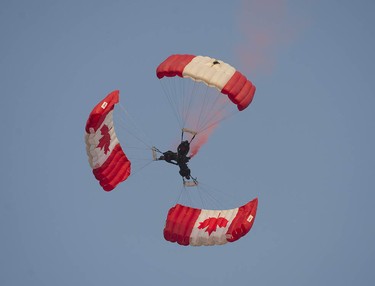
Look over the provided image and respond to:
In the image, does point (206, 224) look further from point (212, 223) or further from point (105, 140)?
point (105, 140)

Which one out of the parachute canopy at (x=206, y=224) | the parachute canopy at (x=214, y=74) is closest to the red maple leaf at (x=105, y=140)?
the parachute canopy at (x=214, y=74)

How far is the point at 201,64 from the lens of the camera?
56.7 metres

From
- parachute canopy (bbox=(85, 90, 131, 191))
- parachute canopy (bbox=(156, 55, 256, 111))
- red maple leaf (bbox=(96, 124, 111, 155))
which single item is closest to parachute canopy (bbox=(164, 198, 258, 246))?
parachute canopy (bbox=(85, 90, 131, 191))

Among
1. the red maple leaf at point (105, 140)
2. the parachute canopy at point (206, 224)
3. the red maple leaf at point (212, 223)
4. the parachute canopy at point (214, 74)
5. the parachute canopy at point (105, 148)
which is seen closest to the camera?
the parachute canopy at point (105, 148)

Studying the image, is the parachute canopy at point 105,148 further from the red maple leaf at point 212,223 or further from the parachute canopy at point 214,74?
the red maple leaf at point 212,223

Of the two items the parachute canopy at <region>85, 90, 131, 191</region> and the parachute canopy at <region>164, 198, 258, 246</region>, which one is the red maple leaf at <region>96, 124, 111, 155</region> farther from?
the parachute canopy at <region>164, 198, 258, 246</region>

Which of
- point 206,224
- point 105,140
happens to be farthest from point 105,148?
point 206,224

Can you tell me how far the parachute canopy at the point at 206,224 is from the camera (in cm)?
5638

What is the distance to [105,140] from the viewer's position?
187ft

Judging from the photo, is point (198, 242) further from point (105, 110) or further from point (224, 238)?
point (105, 110)

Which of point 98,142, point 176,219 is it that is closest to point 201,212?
point 176,219

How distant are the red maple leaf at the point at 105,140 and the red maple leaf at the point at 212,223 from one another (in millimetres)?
4332

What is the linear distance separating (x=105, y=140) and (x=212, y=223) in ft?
15.9

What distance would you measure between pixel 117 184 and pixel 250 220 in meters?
5.07
